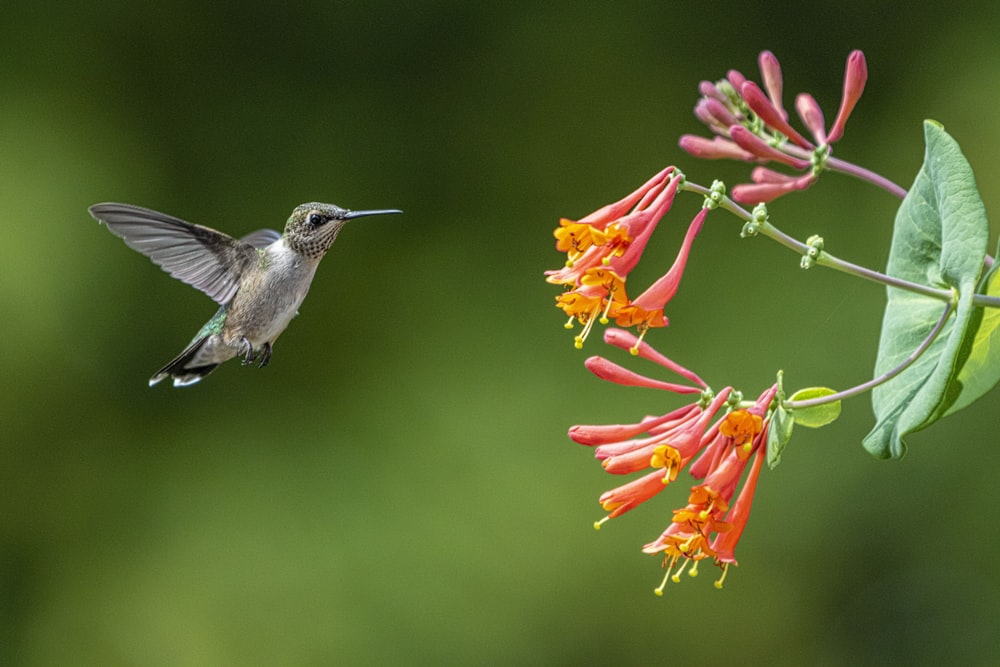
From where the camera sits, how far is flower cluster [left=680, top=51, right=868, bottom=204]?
1.84 metres

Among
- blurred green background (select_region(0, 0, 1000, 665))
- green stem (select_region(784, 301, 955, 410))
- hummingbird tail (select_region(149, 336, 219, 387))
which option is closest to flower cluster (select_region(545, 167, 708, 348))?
green stem (select_region(784, 301, 955, 410))

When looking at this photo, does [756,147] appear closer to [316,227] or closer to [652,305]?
[652,305]

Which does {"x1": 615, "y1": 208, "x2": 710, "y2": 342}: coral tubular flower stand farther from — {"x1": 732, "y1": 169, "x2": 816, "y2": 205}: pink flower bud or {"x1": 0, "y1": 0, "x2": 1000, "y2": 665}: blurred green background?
{"x1": 0, "y1": 0, "x2": 1000, "y2": 665}: blurred green background

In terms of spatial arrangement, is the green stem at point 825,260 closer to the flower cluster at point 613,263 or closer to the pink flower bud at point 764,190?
the flower cluster at point 613,263

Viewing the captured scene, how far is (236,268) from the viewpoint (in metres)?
2.51

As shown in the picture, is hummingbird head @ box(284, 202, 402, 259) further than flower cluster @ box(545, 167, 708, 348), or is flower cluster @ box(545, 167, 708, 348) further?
hummingbird head @ box(284, 202, 402, 259)

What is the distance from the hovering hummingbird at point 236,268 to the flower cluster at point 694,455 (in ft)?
2.57

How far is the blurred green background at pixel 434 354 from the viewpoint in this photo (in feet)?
15.8

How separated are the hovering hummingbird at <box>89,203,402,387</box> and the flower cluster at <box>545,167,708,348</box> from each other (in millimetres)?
743

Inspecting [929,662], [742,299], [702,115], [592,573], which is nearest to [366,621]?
[592,573]

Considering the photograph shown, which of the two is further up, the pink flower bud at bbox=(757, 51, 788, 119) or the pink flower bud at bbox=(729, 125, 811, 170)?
the pink flower bud at bbox=(757, 51, 788, 119)

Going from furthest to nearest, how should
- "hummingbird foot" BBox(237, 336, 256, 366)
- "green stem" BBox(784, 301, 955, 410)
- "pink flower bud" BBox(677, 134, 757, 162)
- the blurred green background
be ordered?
the blurred green background
"hummingbird foot" BBox(237, 336, 256, 366)
"pink flower bud" BBox(677, 134, 757, 162)
"green stem" BBox(784, 301, 955, 410)

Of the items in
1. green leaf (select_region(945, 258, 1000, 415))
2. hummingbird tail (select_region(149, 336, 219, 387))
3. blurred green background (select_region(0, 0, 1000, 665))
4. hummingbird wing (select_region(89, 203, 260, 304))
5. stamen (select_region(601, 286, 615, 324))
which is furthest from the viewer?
blurred green background (select_region(0, 0, 1000, 665))

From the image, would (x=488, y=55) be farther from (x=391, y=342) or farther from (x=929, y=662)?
(x=929, y=662)
